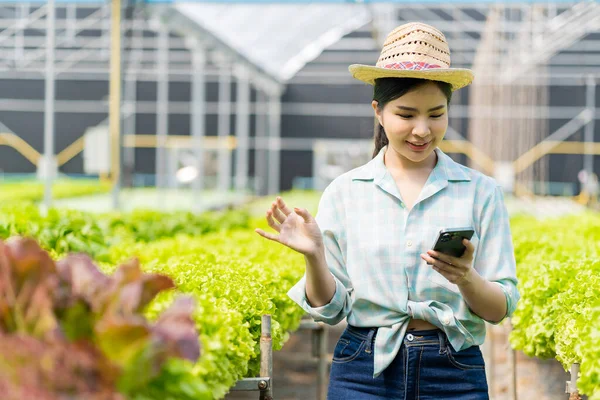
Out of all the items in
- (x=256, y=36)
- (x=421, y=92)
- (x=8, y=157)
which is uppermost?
(x=256, y=36)

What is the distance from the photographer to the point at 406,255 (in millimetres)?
2742

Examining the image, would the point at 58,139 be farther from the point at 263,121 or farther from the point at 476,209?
the point at 476,209

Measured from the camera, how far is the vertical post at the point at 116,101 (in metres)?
10.7

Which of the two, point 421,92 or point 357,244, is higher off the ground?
point 421,92

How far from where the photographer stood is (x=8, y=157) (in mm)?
26000

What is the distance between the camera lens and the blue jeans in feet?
8.91

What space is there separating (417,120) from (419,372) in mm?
709

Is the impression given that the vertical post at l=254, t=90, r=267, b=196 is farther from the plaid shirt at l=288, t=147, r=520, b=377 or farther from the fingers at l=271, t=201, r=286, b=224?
the fingers at l=271, t=201, r=286, b=224

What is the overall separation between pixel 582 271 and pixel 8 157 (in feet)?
77.8

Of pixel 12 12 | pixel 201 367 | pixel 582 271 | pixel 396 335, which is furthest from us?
pixel 12 12

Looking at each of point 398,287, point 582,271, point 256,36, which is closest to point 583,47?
point 256,36

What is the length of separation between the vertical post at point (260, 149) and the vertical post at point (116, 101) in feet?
42.5

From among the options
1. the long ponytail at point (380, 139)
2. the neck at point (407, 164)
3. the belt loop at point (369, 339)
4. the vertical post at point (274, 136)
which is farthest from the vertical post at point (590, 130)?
the belt loop at point (369, 339)

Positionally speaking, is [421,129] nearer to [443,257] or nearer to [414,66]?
[414,66]
